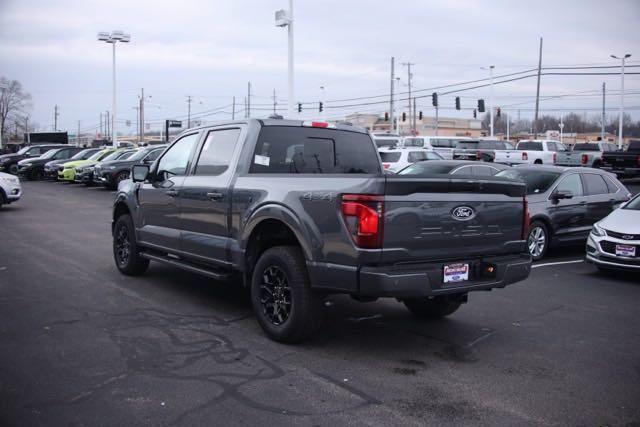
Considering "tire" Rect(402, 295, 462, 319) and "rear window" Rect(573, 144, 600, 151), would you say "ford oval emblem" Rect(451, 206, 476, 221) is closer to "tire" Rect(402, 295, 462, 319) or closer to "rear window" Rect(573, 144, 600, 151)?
"tire" Rect(402, 295, 462, 319)

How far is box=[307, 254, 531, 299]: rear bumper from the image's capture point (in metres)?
4.78

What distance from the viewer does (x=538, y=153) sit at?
32000 millimetres

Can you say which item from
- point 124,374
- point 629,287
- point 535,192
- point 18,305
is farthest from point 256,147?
point 535,192

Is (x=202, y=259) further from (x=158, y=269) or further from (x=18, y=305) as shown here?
(x=158, y=269)

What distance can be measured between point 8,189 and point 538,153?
81.4ft

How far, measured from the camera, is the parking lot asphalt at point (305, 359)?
162 inches

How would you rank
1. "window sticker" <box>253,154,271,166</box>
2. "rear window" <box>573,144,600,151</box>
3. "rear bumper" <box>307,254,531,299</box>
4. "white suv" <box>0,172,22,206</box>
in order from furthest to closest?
1. "rear window" <box>573,144,600,151</box>
2. "white suv" <box>0,172,22,206</box>
3. "window sticker" <box>253,154,271,166</box>
4. "rear bumper" <box>307,254,531,299</box>

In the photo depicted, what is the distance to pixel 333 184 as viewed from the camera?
509 cm

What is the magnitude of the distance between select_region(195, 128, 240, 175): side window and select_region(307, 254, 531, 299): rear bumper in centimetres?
Result: 198

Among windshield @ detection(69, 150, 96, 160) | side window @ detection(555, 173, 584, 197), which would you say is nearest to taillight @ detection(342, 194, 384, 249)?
side window @ detection(555, 173, 584, 197)

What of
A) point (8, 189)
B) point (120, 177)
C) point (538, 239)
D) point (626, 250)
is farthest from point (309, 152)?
point (120, 177)

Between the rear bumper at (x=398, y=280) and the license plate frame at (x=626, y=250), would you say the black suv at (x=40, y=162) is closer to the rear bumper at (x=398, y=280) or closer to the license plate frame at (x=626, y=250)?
the license plate frame at (x=626, y=250)

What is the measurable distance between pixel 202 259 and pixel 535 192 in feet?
22.1

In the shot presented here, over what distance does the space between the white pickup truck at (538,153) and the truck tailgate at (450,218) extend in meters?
27.6
